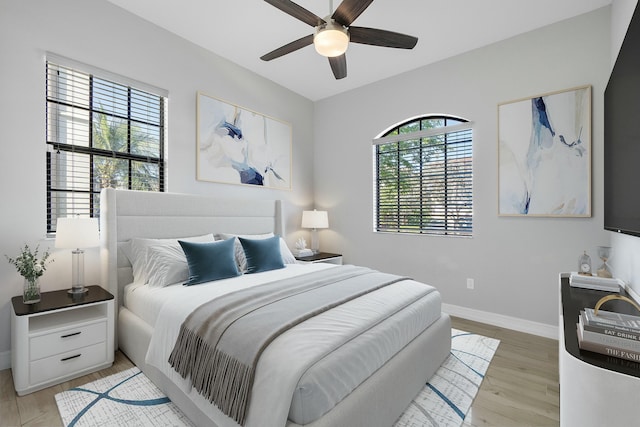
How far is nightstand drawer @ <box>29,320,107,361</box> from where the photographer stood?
201cm

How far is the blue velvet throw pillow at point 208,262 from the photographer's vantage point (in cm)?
249

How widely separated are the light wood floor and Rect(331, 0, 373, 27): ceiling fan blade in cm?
260

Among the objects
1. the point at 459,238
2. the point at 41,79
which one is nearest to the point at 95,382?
the point at 41,79

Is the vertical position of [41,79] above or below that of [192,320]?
above

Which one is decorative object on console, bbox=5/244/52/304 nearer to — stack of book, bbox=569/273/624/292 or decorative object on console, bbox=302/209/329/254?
decorative object on console, bbox=302/209/329/254

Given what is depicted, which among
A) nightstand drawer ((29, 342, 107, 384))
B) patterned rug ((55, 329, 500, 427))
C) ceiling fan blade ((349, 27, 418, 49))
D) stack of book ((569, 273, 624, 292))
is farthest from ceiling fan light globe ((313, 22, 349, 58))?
nightstand drawer ((29, 342, 107, 384))

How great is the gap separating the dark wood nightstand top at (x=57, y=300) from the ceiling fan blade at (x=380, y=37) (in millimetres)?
2708

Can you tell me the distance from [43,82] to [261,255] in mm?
2245

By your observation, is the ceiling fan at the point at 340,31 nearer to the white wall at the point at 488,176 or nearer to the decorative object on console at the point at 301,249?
the white wall at the point at 488,176

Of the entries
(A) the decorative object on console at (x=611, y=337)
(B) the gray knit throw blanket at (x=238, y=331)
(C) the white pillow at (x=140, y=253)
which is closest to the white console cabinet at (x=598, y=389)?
(A) the decorative object on console at (x=611, y=337)

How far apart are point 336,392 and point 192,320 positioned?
0.94m

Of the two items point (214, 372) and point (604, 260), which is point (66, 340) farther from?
point (604, 260)

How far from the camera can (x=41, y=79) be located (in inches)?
93.7

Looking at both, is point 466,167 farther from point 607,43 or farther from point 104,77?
point 104,77
